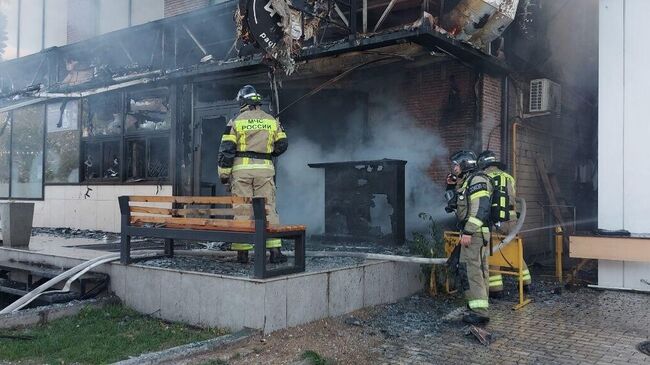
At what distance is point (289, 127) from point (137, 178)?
11.2ft

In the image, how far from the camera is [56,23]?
1402cm

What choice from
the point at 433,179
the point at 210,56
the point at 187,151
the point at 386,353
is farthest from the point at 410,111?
the point at 386,353

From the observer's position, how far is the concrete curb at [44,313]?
203 inches

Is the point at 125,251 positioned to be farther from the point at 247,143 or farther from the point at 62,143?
the point at 62,143

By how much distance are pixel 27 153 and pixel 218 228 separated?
10.4 m

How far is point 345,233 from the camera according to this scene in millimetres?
8664

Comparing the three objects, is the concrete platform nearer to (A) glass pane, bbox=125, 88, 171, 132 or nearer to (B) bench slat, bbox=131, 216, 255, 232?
(B) bench slat, bbox=131, 216, 255, 232

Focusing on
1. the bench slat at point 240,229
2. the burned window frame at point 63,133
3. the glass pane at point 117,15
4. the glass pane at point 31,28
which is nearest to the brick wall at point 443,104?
the bench slat at point 240,229

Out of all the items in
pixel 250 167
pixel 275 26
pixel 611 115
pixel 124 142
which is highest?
pixel 275 26

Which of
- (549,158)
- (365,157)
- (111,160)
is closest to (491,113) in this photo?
(365,157)

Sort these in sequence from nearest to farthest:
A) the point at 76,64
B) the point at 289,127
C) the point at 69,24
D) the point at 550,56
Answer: the point at 550,56 < the point at 289,127 < the point at 76,64 < the point at 69,24

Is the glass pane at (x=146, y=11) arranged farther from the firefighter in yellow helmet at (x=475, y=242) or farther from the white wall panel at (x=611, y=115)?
the firefighter in yellow helmet at (x=475, y=242)

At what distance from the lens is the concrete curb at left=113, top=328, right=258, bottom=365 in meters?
4.09

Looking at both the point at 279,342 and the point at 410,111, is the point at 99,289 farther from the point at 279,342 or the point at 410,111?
the point at 410,111
